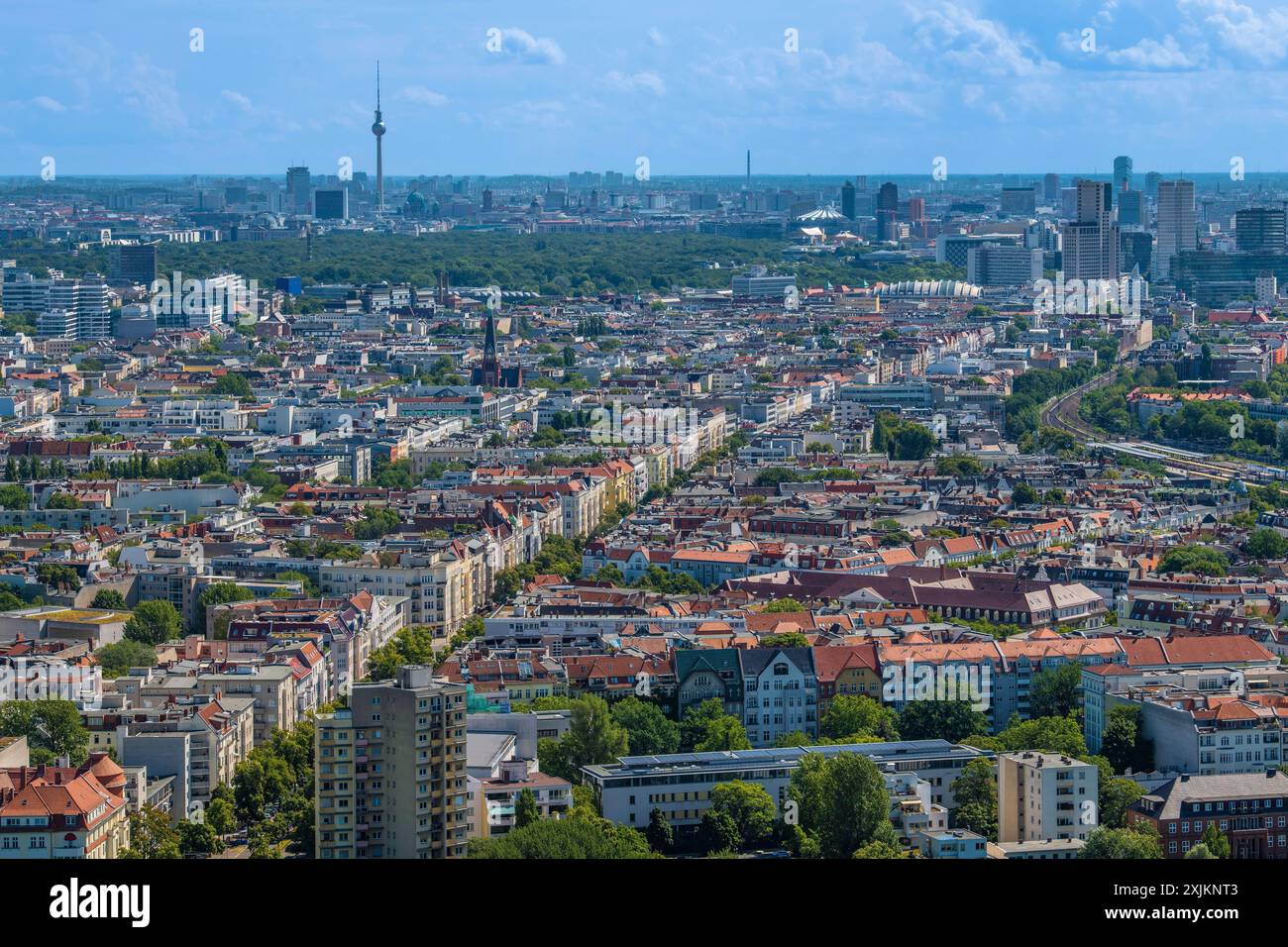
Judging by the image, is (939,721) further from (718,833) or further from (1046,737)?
(718,833)

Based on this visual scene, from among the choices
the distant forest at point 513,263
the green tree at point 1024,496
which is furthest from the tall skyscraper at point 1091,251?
the green tree at point 1024,496

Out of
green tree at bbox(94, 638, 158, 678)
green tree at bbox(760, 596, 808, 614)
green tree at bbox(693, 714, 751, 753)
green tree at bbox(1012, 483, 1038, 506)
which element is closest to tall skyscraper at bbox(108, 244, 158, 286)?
green tree at bbox(1012, 483, 1038, 506)

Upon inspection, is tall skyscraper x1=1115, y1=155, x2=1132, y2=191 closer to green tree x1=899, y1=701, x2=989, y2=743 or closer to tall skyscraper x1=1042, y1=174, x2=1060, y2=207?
tall skyscraper x1=1042, y1=174, x2=1060, y2=207

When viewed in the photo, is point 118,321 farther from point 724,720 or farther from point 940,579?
point 724,720

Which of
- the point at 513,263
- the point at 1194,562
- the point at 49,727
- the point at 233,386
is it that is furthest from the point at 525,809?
the point at 513,263

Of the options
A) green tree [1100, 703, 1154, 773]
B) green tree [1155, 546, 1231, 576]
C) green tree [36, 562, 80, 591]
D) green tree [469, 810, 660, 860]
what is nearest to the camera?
green tree [469, 810, 660, 860]
